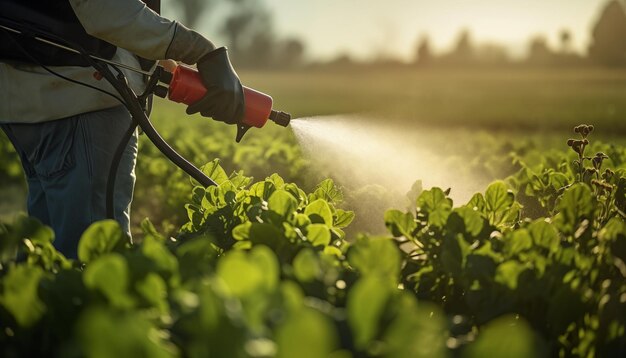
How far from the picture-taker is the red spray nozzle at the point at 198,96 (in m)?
3.60

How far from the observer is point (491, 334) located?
45.6 inches

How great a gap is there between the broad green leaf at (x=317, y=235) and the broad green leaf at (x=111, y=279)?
2.69ft

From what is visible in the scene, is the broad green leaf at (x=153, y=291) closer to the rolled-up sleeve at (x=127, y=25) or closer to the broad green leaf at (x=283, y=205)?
the broad green leaf at (x=283, y=205)

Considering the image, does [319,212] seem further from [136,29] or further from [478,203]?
[136,29]

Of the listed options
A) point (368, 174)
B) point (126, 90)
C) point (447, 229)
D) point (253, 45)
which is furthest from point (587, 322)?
point (253, 45)

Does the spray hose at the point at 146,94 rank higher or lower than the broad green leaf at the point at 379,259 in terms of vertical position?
higher

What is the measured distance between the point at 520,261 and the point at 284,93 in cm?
7949

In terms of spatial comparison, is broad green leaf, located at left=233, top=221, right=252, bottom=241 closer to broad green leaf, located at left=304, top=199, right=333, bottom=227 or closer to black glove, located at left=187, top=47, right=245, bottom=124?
broad green leaf, located at left=304, top=199, right=333, bottom=227

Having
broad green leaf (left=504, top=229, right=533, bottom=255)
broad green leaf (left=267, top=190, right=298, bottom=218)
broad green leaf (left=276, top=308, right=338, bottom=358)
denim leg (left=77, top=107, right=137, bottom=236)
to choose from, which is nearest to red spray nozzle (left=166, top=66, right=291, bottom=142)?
denim leg (left=77, top=107, right=137, bottom=236)

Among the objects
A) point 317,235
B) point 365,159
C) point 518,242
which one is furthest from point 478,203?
point 365,159

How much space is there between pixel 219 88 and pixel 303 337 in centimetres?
254

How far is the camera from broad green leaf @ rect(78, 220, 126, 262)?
6.63ft

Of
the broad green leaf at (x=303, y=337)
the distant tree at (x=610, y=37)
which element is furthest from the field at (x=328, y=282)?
the distant tree at (x=610, y=37)

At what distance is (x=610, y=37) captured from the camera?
2694 inches
